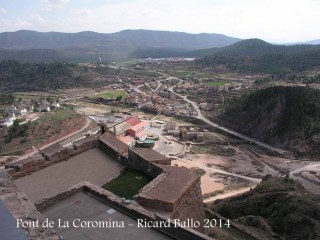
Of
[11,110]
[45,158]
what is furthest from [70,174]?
[11,110]

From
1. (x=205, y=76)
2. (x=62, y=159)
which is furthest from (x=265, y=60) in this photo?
(x=62, y=159)

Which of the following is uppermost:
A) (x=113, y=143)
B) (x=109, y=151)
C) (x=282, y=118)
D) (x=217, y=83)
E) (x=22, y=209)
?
(x=22, y=209)

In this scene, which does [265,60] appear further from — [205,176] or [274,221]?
[274,221]

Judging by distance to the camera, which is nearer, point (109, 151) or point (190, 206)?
point (190, 206)

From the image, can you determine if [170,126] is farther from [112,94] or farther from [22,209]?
[22,209]

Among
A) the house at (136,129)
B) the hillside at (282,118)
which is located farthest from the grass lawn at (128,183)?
the house at (136,129)

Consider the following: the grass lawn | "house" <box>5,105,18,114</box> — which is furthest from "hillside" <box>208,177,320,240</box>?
"house" <box>5,105,18,114</box>
